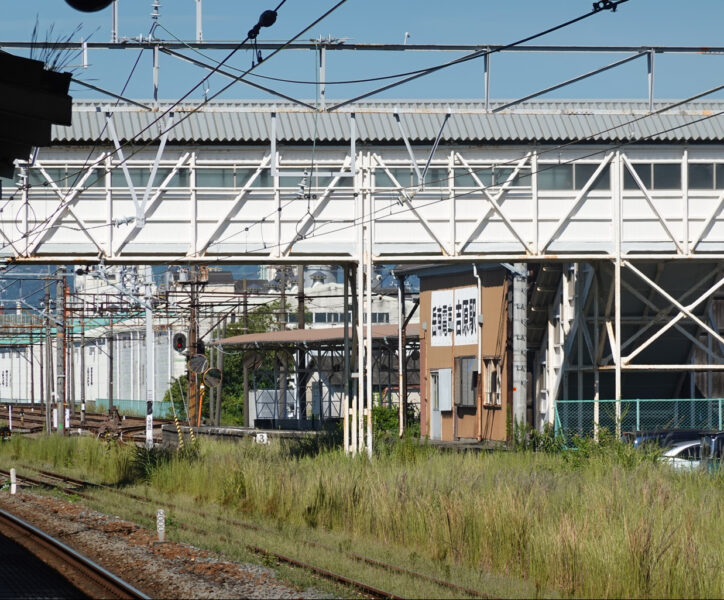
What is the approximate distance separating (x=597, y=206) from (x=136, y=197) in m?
10.7

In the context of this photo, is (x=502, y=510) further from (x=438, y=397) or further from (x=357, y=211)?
(x=438, y=397)

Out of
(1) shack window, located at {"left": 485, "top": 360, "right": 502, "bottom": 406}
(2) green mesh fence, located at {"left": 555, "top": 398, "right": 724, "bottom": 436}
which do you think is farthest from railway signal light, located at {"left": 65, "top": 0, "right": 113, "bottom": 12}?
(1) shack window, located at {"left": 485, "top": 360, "right": 502, "bottom": 406}

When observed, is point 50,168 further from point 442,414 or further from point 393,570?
point 442,414

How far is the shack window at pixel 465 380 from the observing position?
Result: 38.6 meters

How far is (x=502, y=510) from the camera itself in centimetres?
1436

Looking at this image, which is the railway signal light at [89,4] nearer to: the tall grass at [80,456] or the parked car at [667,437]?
the parked car at [667,437]

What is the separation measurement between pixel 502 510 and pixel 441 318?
2699 centimetres

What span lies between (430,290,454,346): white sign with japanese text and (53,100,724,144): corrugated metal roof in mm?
14269

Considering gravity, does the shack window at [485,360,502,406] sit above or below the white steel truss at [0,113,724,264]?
below

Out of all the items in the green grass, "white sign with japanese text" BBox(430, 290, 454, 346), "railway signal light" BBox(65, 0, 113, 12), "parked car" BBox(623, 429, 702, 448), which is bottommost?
the green grass

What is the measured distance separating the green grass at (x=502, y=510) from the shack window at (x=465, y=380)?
1496 centimetres

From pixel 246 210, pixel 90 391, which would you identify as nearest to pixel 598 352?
pixel 246 210

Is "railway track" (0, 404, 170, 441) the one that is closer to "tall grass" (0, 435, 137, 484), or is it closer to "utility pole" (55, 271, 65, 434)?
"utility pole" (55, 271, 65, 434)

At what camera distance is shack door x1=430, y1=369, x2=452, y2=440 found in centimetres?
4028
